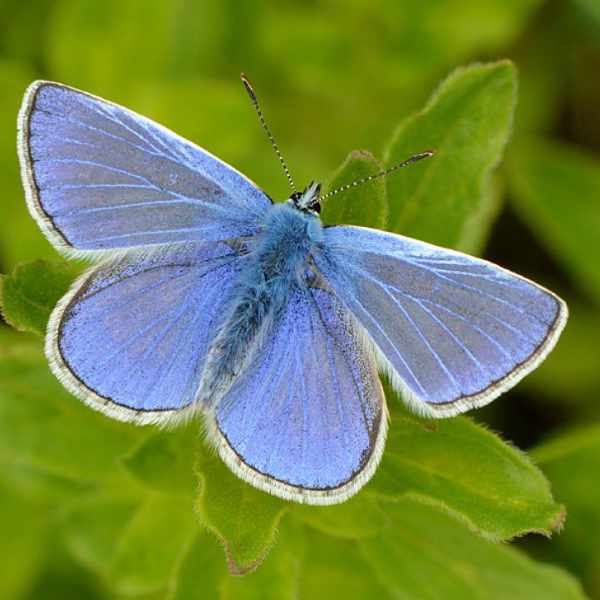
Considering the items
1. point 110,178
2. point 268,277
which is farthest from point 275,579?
point 110,178

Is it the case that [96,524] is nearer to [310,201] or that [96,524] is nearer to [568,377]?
[310,201]

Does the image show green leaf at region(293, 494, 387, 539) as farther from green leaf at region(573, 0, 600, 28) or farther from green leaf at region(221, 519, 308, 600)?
green leaf at region(573, 0, 600, 28)

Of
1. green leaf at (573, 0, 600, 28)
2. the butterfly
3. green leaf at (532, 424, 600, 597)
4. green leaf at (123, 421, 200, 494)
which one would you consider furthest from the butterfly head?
green leaf at (573, 0, 600, 28)

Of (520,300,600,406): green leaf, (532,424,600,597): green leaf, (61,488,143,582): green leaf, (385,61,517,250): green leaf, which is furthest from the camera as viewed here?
(520,300,600,406): green leaf

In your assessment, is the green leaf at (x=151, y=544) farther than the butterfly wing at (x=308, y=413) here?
Yes

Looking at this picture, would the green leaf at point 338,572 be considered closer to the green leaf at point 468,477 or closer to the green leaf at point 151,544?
the green leaf at point 151,544

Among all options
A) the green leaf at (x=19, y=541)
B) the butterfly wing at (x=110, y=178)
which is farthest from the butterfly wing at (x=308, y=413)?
the green leaf at (x=19, y=541)
